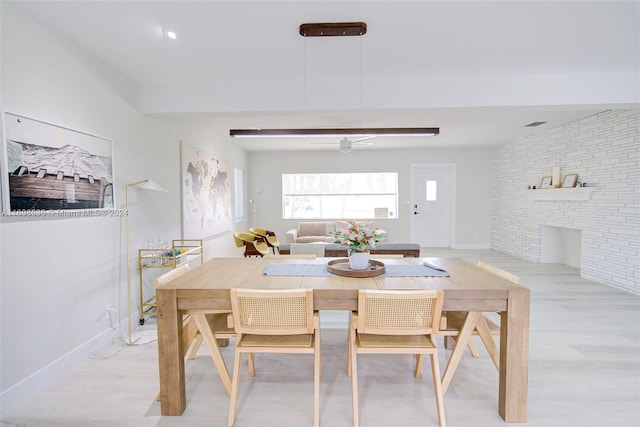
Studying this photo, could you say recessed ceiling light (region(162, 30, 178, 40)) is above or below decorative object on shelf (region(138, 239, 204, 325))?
above

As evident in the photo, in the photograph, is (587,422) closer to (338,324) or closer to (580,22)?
(338,324)

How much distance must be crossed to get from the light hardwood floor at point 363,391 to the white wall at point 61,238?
257mm

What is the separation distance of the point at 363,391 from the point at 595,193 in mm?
4862

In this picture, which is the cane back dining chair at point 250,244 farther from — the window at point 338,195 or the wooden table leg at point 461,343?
the wooden table leg at point 461,343

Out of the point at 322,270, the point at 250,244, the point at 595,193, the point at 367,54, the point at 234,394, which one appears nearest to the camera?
the point at 234,394

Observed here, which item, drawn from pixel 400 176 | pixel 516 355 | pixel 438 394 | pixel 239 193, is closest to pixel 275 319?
pixel 438 394

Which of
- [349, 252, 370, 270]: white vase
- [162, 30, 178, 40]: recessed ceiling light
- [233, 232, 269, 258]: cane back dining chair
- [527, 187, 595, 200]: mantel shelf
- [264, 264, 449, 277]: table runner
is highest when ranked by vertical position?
[162, 30, 178, 40]: recessed ceiling light

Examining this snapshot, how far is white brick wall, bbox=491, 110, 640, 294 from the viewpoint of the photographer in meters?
4.20

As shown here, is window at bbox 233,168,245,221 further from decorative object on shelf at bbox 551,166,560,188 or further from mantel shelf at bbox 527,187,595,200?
decorative object on shelf at bbox 551,166,560,188

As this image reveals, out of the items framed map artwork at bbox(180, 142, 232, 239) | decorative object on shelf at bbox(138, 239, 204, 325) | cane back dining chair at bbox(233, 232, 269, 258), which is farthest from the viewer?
cane back dining chair at bbox(233, 232, 269, 258)

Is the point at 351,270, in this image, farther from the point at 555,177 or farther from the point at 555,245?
the point at 555,245

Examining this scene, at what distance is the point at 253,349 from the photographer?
6.04ft

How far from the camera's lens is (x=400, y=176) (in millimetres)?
7859

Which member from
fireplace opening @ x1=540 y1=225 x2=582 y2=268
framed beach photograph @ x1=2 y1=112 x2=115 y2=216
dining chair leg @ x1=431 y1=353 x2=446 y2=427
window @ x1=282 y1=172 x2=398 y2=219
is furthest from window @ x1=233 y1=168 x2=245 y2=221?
fireplace opening @ x1=540 y1=225 x2=582 y2=268
